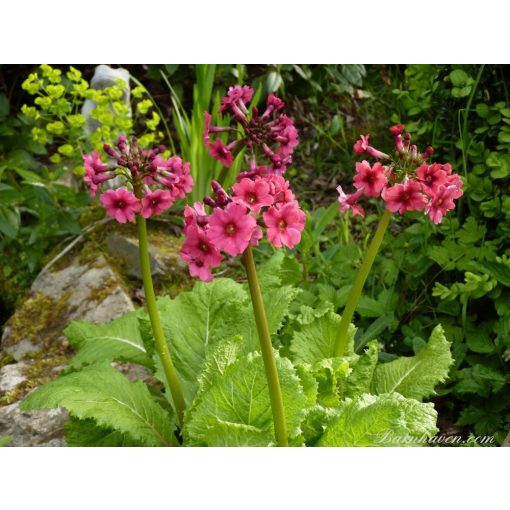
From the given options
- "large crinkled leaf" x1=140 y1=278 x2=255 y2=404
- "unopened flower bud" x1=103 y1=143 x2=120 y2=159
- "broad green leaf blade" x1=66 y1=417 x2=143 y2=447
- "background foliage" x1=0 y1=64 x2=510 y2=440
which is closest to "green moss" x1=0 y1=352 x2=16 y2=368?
"background foliage" x1=0 y1=64 x2=510 y2=440

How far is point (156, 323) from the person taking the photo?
178cm

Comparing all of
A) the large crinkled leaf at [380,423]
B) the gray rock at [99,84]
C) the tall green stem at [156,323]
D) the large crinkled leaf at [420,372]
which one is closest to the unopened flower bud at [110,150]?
the tall green stem at [156,323]

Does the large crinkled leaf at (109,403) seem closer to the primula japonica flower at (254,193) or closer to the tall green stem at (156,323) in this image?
the tall green stem at (156,323)

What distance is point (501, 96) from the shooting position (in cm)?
250

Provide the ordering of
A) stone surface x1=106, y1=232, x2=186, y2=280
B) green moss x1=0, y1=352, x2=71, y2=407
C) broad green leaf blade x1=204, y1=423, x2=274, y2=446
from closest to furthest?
broad green leaf blade x1=204, y1=423, x2=274, y2=446
green moss x1=0, y1=352, x2=71, y2=407
stone surface x1=106, y1=232, x2=186, y2=280

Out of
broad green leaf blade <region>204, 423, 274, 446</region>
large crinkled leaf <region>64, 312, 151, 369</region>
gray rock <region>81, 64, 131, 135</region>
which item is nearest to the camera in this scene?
broad green leaf blade <region>204, 423, 274, 446</region>

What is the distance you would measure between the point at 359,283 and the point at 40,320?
1.83 m

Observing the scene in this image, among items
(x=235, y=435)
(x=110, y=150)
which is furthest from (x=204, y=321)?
(x=110, y=150)

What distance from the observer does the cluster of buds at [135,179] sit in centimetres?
165

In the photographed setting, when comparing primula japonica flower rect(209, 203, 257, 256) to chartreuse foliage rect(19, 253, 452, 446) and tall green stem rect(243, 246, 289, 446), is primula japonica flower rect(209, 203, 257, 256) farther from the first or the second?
chartreuse foliage rect(19, 253, 452, 446)

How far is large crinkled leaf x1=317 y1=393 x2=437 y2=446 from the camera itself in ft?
5.36

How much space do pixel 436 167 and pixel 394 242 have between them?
3.58 feet

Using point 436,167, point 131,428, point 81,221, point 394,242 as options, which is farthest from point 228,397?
point 81,221
